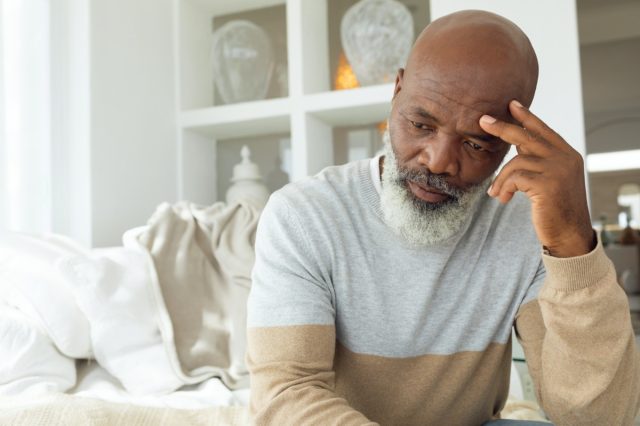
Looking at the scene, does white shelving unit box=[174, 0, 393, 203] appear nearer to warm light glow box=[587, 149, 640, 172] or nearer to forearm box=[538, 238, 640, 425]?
forearm box=[538, 238, 640, 425]

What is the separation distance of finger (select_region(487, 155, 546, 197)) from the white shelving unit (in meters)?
1.24

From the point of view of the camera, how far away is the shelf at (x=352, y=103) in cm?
211

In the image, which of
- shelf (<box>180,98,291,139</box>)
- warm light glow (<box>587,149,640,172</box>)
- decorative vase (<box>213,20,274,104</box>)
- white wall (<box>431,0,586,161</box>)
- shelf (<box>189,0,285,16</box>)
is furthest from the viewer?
warm light glow (<box>587,149,640,172</box>)

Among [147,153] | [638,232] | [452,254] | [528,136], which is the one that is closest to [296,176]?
[147,153]

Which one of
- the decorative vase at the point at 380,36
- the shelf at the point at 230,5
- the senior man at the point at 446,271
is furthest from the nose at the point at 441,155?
the shelf at the point at 230,5

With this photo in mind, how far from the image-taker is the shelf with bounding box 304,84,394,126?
6.92 feet

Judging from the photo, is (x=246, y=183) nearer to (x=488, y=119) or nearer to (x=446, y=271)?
(x=446, y=271)

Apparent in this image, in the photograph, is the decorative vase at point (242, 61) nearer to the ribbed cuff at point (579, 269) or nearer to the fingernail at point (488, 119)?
the fingernail at point (488, 119)

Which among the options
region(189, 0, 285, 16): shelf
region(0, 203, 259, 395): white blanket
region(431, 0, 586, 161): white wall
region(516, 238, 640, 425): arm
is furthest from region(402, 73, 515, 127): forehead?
region(189, 0, 285, 16): shelf

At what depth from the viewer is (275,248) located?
38.7 inches

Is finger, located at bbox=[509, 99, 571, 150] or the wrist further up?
finger, located at bbox=[509, 99, 571, 150]

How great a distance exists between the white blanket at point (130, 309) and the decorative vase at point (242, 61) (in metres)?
0.84

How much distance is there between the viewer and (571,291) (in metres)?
0.88

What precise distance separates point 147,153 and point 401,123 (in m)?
1.41
